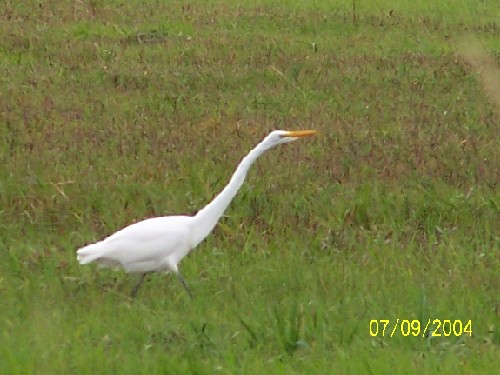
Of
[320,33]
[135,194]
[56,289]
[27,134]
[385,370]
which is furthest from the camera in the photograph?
[320,33]

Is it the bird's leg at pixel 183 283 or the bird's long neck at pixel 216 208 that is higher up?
the bird's long neck at pixel 216 208

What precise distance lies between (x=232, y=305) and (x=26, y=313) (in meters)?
0.98

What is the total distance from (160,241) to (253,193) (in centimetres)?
198

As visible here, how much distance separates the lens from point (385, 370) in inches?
182

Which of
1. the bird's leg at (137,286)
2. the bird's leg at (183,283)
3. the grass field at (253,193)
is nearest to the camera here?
the grass field at (253,193)

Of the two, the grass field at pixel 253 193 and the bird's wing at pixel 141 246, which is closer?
the grass field at pixel 253 193

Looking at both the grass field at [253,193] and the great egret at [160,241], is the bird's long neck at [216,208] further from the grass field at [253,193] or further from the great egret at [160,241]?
the grass field at [253,193]

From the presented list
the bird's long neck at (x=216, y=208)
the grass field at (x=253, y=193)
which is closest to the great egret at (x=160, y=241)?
the bird's long neck at (x=216, y=208)

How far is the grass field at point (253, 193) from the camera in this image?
5094 millimetres

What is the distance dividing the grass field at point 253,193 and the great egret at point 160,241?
0.17 m

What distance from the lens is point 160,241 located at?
19.4 feet

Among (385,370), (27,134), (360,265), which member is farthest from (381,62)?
(385,370)

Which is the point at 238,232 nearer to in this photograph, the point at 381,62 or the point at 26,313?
the point at 26,313

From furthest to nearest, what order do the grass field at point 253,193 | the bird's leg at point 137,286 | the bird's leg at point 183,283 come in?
the bird's leg at point 137,286 → the bird's leg at point 183,283 → the grass field at point 253,193
